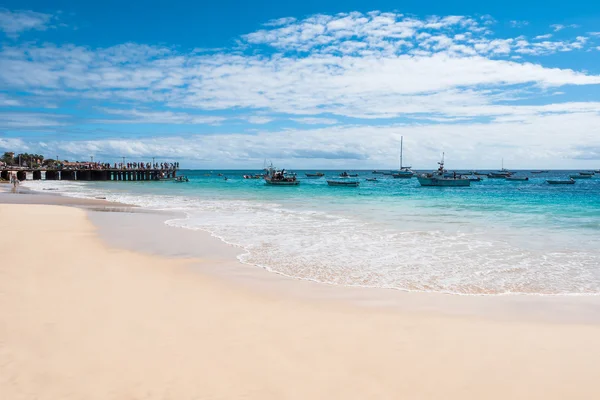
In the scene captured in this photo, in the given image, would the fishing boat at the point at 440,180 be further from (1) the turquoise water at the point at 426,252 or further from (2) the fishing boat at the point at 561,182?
(1) the turquoise water at the point at 426,252

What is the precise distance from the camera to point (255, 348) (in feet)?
17.8

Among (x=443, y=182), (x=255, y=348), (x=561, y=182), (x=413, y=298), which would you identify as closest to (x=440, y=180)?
(x=443, y=182)

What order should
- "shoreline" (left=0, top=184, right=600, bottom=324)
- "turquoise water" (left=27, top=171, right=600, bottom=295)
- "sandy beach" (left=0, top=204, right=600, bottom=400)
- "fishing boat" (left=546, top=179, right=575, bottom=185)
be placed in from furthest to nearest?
1. "fishing boat" (left=546, top=179, right=575, bottom=185)
2. "turquoise water" (left=27, top=171, right=600, bottom=295)
3. "shoreline" (left=0, top=184, right=600, bottom=324)
4. "sandy beach" (left=0, top=204, right=600, bottom=400)

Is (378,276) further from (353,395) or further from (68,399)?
(68,399)

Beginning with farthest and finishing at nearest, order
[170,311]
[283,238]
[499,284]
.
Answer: [283,238], [499,284], [170,311]

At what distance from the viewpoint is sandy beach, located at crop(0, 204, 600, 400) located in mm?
4516

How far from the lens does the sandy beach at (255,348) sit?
4516 mm

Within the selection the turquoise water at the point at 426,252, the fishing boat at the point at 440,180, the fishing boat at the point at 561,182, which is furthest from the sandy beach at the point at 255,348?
the fishing boat at the point at 561,182

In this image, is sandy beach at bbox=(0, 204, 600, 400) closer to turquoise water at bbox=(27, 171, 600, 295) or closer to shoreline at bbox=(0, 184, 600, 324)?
shoreline at bbox=(0, 184, 600, 324)

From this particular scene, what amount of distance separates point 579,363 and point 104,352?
5.63 meters

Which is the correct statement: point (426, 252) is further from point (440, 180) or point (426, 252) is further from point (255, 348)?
point (440, 180)

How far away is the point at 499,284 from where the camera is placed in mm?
9039

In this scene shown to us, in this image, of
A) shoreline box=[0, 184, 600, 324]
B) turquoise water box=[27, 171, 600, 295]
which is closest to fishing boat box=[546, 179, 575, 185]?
turquoise water box=[27, 171, 600, 295]

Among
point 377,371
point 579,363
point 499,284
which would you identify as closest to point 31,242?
point 377,371
